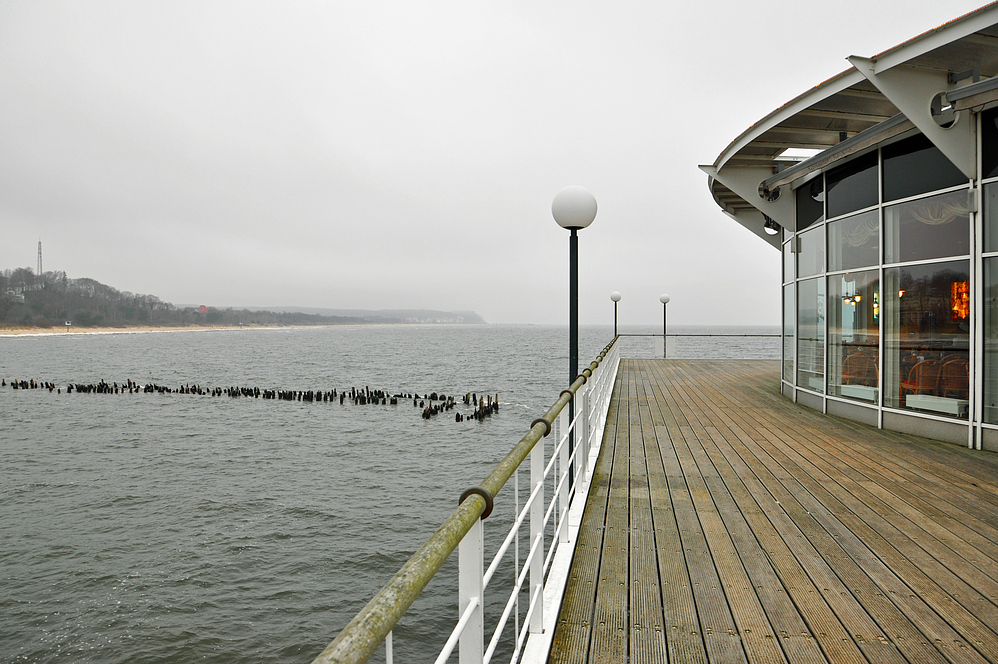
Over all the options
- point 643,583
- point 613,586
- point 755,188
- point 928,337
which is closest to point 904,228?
point 928,337

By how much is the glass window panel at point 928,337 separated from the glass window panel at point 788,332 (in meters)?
2.76

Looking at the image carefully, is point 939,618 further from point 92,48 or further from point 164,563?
point 92,48

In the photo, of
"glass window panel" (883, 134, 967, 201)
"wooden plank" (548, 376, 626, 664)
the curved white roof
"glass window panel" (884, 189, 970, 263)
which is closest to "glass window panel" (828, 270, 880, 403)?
"glass window panel" (884, 189, 970, 263)

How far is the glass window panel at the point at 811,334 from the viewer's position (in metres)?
8.16

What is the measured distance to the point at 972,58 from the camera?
5.16 metres

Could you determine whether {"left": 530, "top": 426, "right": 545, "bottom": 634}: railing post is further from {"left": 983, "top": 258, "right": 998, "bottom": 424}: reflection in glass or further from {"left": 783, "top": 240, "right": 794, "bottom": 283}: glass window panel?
{"left": 783, "top": 240, "right": 794, "bottom": 283}: glass window panel

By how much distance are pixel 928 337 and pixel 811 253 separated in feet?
8.60

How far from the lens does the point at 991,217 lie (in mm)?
5594

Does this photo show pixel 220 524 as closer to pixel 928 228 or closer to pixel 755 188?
pixel 755 188

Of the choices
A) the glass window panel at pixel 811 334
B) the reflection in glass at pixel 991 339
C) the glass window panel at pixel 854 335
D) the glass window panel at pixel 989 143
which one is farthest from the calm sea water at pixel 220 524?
the glass window panel at pixel 989 143

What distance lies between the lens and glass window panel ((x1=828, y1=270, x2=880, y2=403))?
6.93m

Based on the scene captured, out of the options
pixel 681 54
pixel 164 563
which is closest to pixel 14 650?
pixel 164 563

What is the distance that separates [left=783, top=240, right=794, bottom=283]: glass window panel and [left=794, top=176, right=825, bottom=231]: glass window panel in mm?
713

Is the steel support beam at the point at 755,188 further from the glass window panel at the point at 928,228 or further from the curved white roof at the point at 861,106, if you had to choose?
the glass window panel at the point at 928,228
